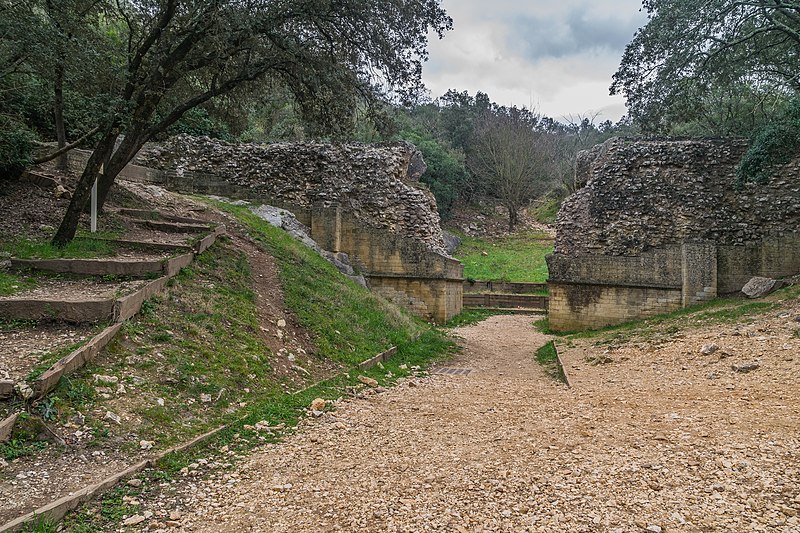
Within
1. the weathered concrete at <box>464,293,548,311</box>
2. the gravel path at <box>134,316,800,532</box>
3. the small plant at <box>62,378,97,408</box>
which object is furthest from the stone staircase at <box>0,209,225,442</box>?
the weathered concrete at <box>464,293,548,311</box>

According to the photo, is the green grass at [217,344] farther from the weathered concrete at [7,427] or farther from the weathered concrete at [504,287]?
the weathered concrete at [504,287]

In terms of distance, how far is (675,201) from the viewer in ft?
47.5

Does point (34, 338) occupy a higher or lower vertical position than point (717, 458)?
higher

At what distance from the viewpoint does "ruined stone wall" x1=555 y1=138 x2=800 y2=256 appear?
543 inches

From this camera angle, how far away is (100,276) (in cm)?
706

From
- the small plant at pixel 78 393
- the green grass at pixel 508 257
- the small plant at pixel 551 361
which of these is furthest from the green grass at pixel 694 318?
the small plant at pixel 78 393

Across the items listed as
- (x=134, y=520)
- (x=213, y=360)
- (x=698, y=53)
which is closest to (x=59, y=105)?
(x=213, y=360)

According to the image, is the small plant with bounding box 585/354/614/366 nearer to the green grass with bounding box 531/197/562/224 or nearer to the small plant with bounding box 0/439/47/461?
the small plant with bounding box 0/439/47/461

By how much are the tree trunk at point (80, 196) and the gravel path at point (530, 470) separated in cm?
531

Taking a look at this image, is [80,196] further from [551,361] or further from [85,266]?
[551,361]

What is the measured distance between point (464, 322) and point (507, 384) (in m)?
9.19

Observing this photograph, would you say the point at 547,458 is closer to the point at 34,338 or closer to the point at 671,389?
the point at 671,389

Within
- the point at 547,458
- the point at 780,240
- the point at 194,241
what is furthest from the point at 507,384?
the point at 780,240

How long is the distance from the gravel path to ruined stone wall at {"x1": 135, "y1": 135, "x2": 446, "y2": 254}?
11.0 m
